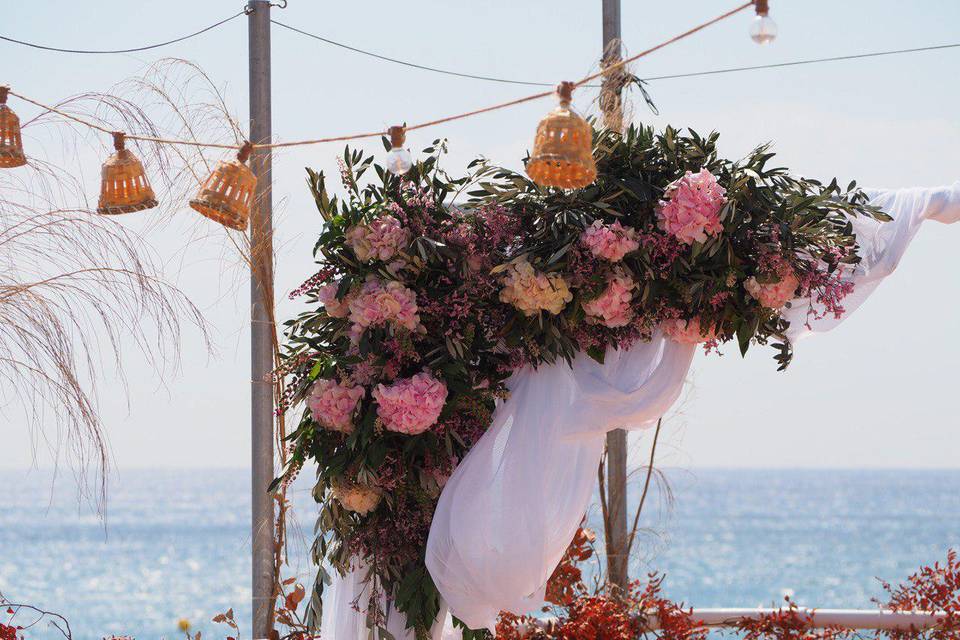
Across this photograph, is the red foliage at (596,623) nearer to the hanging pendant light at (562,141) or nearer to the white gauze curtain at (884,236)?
the white gauze curtain at (884,236)

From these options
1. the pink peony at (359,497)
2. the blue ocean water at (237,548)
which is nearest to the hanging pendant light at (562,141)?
the pink peony at (359,497)

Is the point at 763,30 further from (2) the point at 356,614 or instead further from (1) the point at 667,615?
(1) the point at 667,615

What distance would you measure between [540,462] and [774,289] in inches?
32.9

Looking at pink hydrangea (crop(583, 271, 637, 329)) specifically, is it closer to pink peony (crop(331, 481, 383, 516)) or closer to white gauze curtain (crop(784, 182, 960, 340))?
white gauze curtain (crop(784, 182, 960, 340))

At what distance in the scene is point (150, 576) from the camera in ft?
72.1

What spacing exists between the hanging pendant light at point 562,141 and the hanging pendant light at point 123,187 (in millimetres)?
1233

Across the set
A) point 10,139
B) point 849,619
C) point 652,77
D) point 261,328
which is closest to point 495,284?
point 261,328

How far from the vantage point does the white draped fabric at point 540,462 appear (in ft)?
11.8

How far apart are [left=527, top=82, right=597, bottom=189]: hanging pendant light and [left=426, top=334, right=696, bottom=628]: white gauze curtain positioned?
0.74 m

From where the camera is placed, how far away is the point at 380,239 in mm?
→ 3729

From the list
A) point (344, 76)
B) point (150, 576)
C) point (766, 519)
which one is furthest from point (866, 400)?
point (344, 76)

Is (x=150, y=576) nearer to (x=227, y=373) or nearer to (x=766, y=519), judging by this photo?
(x=766, y=519)

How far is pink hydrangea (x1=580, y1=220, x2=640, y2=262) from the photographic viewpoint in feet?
11.8

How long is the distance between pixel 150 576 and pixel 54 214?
19037 mm
